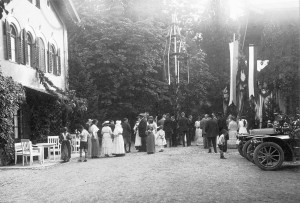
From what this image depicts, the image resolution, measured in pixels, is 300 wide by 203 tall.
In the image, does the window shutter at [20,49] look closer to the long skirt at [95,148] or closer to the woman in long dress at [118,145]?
the long skirt at [95,148]

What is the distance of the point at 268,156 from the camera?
12172 mm

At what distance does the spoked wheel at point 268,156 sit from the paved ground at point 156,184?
244mm

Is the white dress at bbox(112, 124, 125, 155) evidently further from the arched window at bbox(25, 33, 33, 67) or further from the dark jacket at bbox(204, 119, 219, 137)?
the arched window at bbox(25, 33, 33, 67)

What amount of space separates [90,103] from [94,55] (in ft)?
16.4

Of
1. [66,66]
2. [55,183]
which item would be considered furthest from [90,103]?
[55,183]

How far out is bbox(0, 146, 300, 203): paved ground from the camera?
8.12 meters

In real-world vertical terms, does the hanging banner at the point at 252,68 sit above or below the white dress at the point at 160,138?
above

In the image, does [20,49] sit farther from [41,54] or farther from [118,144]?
[118,144]

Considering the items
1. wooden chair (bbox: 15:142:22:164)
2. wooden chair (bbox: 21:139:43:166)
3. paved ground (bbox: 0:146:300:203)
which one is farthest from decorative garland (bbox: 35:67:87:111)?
paved ground (bbox: 0:146:300:203)

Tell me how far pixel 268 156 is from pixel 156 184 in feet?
12.6

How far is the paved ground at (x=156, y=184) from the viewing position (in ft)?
26.7

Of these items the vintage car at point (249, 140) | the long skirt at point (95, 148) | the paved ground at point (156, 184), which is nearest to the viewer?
the paved ground at point (156, 184)

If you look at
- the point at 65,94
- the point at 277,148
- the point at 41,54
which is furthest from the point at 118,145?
the point at 277,148

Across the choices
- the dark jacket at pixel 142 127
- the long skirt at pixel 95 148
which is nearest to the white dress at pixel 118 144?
the long skirt at pixel 95 148
